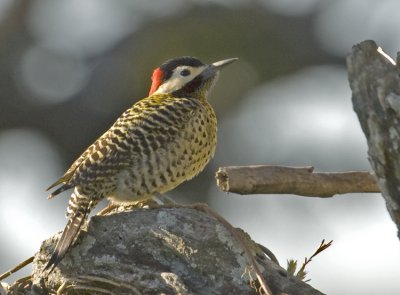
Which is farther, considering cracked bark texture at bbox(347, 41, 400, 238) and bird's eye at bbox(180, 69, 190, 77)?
bird's eye at bbox(180, 69, 190, 77)

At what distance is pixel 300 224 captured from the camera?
1339 cm

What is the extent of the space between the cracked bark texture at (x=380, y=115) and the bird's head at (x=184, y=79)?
383cm

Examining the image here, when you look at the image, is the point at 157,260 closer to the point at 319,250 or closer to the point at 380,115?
the point at 319,250

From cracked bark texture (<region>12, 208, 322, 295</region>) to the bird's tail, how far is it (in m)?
0.04

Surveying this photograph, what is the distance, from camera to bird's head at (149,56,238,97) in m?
8.84

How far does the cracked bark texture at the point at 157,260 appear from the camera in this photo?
6.41 metres

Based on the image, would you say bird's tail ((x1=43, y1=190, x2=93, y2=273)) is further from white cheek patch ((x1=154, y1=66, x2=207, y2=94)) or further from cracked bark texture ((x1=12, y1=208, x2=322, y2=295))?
white cheek patch ((x1=154, y1=66, x2=207, y2=94))

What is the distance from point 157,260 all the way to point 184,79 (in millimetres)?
2515

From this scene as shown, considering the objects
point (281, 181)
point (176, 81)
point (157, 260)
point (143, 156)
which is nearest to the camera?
point (281, 181)

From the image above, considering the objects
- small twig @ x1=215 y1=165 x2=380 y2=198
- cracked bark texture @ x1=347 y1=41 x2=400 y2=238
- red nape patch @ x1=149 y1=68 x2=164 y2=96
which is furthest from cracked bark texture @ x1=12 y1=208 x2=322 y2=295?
red nape patch @ x1=149 y1=68 x2=164 y2=96

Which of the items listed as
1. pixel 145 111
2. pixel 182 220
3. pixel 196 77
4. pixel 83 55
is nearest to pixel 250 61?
pixel 83 55

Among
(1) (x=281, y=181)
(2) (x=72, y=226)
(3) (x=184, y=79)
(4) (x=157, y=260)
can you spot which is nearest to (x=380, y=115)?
(1) (x=281, y=181)

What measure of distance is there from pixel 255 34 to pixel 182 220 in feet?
23.6

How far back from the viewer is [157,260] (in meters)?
6.55
